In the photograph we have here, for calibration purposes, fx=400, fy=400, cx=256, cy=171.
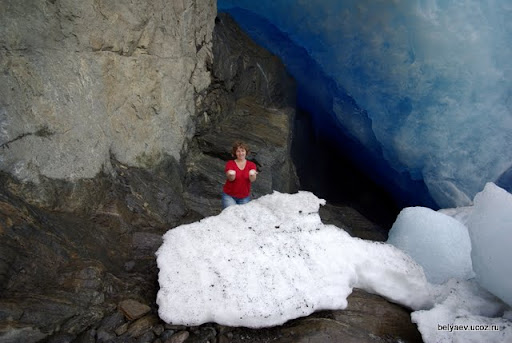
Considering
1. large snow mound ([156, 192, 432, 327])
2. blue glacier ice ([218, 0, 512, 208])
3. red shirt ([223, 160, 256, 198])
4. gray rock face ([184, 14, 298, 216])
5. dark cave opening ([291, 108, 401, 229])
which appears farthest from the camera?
dark cave opening ([291, 108, 401, 229])

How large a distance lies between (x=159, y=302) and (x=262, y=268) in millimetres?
621

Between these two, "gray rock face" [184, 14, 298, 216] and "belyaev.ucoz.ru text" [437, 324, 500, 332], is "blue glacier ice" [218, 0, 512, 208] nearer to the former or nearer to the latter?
"gray rock face" [184, 14, 298, 216]

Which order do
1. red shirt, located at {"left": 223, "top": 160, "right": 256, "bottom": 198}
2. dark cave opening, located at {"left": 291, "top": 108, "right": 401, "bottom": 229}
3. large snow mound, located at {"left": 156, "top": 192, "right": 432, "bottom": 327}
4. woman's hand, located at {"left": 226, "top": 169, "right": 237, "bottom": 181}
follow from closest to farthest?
large snow mound, located at {"left": 156, "top": 192, "right": 432, "bottom": 327} → woman's hand, located at {"left": 226, "top": 169, "right": 237, "bottom": 181} → red shirt, located at {"left": 223, "top": 160, "right": 256, "bottom": 198} → dark cave opening, located at {"left": 291, "top": 108, "right": 401, "bottom": 229}

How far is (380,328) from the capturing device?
91.7 inches

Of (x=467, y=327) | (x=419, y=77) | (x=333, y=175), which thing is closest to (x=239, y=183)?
(x=467, y=327)

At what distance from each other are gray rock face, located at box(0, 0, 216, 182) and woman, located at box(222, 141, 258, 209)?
2.82 feet

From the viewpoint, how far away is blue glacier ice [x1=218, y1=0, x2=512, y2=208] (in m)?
5.24

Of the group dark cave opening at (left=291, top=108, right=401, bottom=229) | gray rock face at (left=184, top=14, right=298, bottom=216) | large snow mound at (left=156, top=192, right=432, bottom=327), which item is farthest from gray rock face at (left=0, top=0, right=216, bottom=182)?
dark cave opening at (left=291, top=108, right=401, bottom=229)

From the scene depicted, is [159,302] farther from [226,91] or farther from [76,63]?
[226,91]

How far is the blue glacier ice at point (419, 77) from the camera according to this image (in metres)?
5.24

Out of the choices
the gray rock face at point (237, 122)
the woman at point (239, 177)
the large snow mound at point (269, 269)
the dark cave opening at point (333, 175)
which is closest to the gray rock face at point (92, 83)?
the gray rock face at point (237, 122)

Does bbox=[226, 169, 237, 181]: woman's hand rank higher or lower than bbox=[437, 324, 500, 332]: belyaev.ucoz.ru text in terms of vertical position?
lower

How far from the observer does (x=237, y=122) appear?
5.46 metres

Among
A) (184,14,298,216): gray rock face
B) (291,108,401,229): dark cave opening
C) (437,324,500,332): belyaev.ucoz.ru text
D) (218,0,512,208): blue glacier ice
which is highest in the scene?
(218,0,512,208): blue glacier ice
